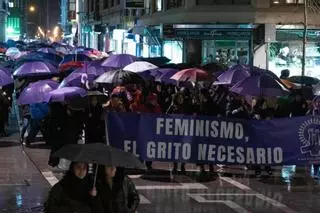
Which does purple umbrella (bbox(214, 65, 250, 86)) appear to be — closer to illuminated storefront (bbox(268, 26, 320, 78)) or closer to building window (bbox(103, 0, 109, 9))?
illuminated storefront (bbox(268, 26, 320, 78))

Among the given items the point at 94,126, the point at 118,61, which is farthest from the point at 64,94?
the point at 118,61

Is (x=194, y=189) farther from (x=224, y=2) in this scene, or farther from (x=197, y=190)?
(x=224, y=2)

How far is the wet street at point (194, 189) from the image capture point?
428 inches

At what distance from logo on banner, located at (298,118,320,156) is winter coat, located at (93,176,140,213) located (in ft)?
23.2

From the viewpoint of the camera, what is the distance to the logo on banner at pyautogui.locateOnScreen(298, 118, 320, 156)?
43.5 ft

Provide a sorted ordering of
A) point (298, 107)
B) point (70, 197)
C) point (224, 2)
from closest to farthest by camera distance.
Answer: point (70, 197) < point (298, 107) < point (224, 2)

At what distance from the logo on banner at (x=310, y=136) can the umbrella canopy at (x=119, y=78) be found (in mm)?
5997

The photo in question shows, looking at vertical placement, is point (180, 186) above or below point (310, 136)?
below

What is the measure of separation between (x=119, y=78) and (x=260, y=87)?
15.0 feet

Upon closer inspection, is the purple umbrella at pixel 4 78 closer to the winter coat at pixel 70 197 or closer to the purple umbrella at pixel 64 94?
the purple umbrella at pixel 64 94

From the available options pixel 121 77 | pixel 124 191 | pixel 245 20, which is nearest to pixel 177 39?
pixel 245 20

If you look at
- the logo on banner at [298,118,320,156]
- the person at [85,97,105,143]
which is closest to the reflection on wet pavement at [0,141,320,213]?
the logo on banner at [298,118,320,156]

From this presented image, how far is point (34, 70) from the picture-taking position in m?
20.7

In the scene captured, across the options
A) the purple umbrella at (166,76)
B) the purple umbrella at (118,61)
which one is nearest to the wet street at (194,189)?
the purple umbrella at (166,76)
